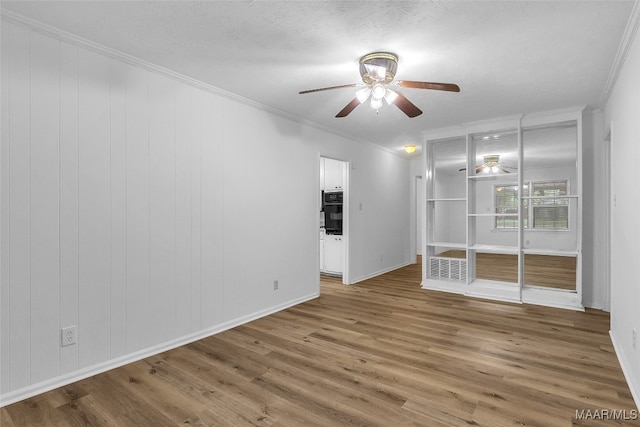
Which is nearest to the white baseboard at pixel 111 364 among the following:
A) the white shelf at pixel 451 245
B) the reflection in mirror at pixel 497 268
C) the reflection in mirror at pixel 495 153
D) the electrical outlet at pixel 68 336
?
→ the electrical outlet at pixel 68 336

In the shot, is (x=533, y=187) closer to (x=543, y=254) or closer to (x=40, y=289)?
(x=543, y=254)

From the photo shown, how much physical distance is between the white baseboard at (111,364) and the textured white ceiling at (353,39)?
2.48 metres

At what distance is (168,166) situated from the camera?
2988mm

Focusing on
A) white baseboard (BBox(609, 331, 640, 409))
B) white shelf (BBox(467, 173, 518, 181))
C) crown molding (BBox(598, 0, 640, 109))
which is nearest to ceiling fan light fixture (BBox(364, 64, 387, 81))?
crown molding (BBox(598, 0, 640, 109))

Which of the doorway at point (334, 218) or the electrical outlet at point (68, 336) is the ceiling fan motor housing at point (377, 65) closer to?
the doorway at point (334, 218)

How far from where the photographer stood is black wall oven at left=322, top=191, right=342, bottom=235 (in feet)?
18.8

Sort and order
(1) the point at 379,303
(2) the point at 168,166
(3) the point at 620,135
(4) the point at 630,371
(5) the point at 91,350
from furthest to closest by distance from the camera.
→ 1. (1) the point at 379,303
2. (2) the point at 168,166
3. (3) the point at 620,135
4. (5) the point at 91,350
5. (4) the point at 630,371

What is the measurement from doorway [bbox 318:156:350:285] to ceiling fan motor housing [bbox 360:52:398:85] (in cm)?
280

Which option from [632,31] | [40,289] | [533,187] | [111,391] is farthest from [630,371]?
[40,289]

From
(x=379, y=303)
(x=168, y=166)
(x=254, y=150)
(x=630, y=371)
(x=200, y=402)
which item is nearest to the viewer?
(x=200, y=402)

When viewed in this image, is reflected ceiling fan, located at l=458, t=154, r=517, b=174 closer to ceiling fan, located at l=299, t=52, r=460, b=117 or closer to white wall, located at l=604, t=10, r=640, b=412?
white wall, located at l=604, t=10, r=640, b=412

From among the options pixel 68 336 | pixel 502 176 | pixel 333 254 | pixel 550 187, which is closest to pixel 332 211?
pixel 333 254

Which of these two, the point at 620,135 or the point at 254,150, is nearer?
the point at 620,135

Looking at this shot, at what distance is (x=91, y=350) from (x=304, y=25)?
2.88 metres
